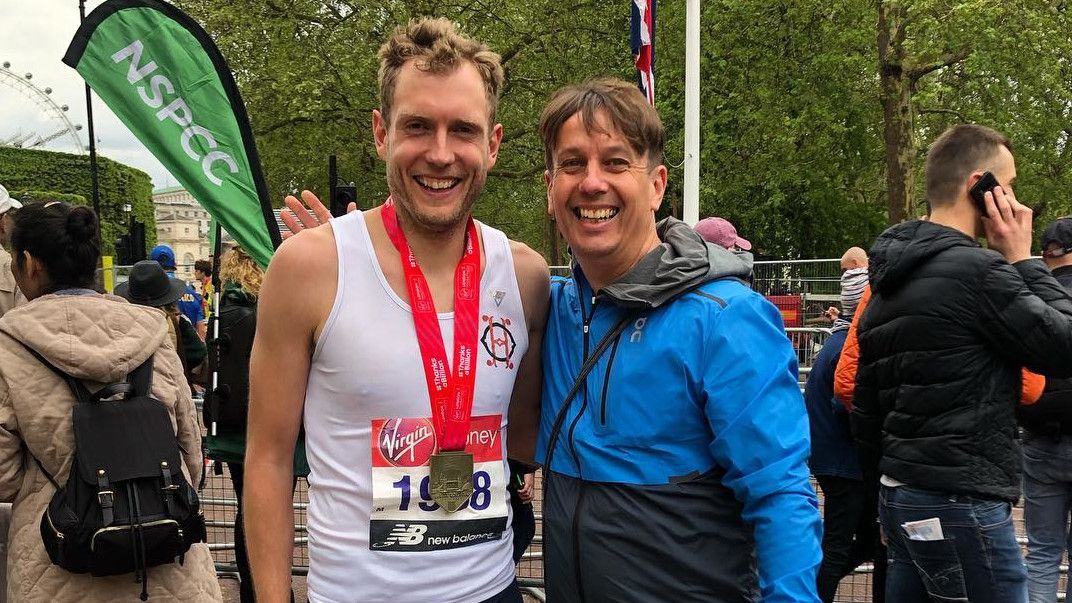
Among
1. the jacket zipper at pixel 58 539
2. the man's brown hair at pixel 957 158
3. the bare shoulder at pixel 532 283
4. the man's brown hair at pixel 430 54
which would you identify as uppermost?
the man's brown hair at pixel 430 54

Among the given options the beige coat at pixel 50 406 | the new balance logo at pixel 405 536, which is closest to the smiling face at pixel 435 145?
the new balance logo at pixel 405 536

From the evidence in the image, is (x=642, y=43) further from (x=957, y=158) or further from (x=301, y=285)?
(x=301, y=285)

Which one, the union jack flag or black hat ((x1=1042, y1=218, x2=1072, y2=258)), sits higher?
the union jack flag

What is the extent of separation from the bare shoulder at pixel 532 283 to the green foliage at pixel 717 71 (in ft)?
45.8

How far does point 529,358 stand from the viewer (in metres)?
2.24

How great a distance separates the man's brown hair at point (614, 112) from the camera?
2.00m

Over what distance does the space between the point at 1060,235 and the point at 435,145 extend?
3.44 m

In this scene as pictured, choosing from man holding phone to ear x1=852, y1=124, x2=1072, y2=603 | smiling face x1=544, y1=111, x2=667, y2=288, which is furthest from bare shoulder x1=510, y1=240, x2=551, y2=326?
man holding phone to ear x1=852, y1=124, x2=1072, y2=603

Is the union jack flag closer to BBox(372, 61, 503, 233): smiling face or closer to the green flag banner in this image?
the green flag banner

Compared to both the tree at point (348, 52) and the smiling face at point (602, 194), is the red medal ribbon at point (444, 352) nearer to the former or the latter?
the smiling face at point (602, 194)

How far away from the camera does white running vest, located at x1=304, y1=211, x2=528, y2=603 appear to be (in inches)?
75.1

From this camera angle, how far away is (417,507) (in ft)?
6.33

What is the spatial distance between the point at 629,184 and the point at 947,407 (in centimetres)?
153

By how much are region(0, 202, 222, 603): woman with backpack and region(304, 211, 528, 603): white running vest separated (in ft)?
3.86
